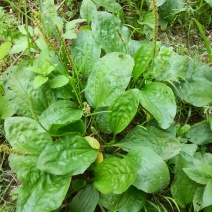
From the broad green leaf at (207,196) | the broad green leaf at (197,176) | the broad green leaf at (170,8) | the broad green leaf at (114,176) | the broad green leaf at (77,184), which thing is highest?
the broad green leaf at (170,8)

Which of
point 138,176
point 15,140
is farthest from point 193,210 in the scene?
point 15,140

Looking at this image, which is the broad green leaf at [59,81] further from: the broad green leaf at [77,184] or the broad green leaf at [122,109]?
the broad green leaf at [77,184]

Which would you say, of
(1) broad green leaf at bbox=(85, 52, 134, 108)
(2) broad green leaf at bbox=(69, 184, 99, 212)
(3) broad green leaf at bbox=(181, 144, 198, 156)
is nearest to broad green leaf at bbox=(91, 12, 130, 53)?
(1) broad green leaf at bbox=(85, 52, 134, 108)

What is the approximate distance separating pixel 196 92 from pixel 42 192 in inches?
29.7

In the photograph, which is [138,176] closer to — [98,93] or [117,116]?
[117,116]

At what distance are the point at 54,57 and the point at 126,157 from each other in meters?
0.54

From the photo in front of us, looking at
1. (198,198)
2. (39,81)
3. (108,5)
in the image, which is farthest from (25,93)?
(198,198)

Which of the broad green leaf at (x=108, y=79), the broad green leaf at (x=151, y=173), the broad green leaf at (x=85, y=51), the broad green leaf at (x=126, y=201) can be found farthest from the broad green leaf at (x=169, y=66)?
the broad green leaf at (x=126, y=201)

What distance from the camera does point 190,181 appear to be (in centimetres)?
127

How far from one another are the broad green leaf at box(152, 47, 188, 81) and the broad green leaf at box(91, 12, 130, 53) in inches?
6.9

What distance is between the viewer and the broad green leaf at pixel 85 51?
58.8 inches

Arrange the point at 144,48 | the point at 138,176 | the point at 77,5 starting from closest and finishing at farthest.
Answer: the point at 138,176 → the point at 144,48 → the point at 77,5

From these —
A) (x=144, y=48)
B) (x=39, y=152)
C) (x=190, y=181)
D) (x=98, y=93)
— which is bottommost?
(x=190, y=181)

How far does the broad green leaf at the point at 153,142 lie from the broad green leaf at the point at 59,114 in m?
0.20
